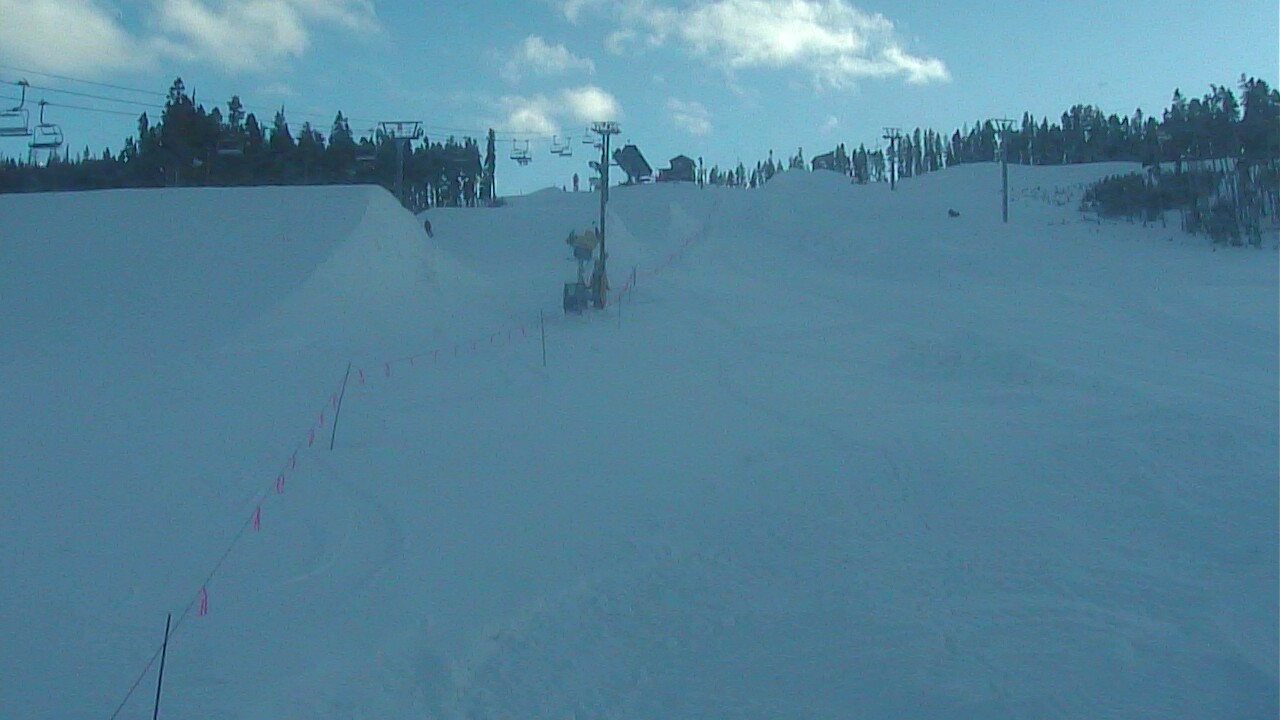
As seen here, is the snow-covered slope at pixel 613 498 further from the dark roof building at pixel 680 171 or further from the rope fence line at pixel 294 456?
the dark roof building at pixel 680 171

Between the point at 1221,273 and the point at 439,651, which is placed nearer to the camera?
the point at 439,651

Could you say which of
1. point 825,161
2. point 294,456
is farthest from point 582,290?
point 825,161

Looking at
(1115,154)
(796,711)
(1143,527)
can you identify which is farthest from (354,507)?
(1115,154)

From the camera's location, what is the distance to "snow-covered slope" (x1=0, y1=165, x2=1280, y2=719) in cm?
796

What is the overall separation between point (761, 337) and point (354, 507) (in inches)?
523

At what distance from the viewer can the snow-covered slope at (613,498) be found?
26.1ft

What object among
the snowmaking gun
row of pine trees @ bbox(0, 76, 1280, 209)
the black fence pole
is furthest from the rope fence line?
row of pine trees @ bbox(0, 76, 1280, 209)

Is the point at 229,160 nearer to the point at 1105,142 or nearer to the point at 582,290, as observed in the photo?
the point at 582,290

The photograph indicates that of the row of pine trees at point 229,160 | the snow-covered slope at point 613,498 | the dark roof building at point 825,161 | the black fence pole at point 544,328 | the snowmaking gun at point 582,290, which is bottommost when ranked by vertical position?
the snow-covered slope at point 613,498

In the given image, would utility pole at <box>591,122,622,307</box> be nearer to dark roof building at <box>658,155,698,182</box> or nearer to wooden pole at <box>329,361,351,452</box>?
wooden pole at <box>329,361,351,452</box>

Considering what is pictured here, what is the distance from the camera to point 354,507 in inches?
475

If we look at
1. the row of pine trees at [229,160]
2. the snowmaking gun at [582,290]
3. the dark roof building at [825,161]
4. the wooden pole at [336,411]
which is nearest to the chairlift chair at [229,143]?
the row of pine trees at [229,160]

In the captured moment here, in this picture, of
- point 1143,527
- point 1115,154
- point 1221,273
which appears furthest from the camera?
point 1115,154

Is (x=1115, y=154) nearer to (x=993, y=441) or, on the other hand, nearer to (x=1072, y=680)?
(x=993, y=441)
